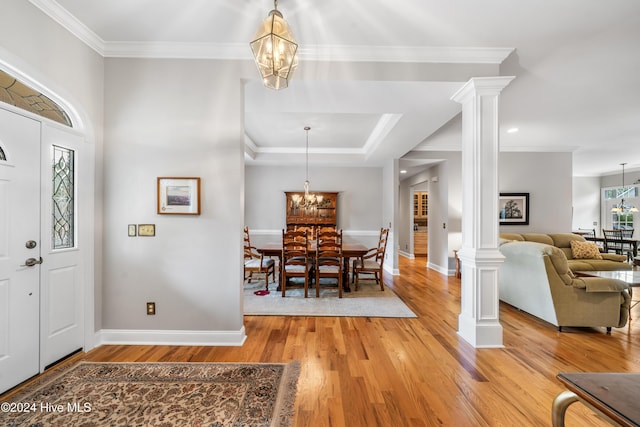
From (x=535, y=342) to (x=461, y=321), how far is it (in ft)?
2.29

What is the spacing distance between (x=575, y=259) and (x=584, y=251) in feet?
0.70

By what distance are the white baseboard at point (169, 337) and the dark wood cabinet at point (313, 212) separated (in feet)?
14.0

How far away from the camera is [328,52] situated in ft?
8.50

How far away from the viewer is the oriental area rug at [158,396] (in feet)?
5.46

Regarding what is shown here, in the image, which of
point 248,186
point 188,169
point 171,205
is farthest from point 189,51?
point 248,186

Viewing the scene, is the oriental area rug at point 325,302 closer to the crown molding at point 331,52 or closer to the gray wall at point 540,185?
the crown molding at point 331,52

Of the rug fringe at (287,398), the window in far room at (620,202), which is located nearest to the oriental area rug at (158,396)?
the rug fringe at (287,398)

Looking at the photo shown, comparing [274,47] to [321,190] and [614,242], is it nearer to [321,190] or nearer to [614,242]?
[321,190]

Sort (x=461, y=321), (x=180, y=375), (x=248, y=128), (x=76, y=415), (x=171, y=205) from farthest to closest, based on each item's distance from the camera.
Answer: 1. (x=248, y=128)
2. (x=461, y=321)
3. (x=171, y=205)
4. (x=180, y=375)
5. (x=76, y=415)

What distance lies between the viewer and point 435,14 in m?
2.15

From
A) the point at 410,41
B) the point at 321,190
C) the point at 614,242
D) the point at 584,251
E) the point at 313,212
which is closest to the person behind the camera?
the point at 410,41

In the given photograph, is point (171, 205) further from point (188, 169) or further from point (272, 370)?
point (272, 370)

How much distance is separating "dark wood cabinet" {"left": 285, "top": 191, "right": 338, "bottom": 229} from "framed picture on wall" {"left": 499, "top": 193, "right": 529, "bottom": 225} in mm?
3706

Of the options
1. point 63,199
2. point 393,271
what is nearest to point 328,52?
point 63,199
